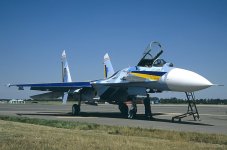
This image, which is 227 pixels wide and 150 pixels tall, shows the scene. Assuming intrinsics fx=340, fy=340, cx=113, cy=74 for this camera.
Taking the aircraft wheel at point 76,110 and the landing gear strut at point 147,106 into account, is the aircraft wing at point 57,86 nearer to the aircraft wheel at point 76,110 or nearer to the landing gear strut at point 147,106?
the aircraft wheel at point 76,110

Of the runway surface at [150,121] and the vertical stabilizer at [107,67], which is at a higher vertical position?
the vertical stabilizer at [107,67]

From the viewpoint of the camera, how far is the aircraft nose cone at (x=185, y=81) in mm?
14836

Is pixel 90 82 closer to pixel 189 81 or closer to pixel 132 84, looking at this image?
pixel 132 84

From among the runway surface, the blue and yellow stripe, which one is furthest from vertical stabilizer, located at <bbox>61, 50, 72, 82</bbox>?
the blue and yellow stripe

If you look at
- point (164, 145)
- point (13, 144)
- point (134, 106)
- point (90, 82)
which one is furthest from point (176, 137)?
point (90, 82)

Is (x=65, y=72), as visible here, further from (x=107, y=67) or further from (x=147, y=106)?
(x=147, y=106)

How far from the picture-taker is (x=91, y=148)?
7.23 m

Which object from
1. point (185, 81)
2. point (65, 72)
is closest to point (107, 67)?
point (65, 72)

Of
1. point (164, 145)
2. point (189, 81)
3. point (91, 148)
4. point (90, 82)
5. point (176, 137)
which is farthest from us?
point (90, 82)

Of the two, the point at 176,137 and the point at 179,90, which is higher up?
the point at 179,90

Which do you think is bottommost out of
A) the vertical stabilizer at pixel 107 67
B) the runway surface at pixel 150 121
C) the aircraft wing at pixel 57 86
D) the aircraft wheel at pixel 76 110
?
the runway surface at pixel 150 121

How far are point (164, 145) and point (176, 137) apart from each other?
5.65 ft

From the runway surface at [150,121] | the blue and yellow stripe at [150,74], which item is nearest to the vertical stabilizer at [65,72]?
the runway surface at [150,121]

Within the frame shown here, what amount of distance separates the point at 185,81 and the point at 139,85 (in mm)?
3355
